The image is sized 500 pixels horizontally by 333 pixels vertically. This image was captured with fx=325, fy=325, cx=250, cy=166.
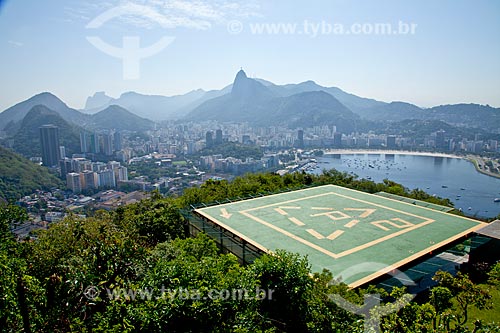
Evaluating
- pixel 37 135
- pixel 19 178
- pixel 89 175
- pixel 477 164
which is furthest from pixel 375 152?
pixel 19 178

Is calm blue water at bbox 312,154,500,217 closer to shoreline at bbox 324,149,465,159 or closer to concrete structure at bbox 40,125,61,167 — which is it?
shoreline at bbox 324,149,465,159

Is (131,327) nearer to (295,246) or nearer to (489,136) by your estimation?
(295,246)

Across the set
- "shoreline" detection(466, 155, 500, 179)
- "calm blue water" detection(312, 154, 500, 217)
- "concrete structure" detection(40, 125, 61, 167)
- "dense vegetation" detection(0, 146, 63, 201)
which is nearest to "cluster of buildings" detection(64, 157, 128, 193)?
"dense vegetation" detection(0, 146, 63, 201)

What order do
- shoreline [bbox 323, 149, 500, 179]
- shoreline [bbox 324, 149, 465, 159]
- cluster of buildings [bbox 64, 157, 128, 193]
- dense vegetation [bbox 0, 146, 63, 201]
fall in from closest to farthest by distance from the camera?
dense vegetation [bbox 0, 146, 63, 201]
cluster of buildings [bbox 64, 157, 128, 193]
shoreline [bbox 323, 149, 500, 179]
shoreline [bbox 324, 149, 465, 159]

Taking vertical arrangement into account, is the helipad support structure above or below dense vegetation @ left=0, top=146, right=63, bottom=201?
above

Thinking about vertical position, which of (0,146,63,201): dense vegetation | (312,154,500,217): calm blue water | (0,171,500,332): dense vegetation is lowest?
(312,154,500,217): calm blue water

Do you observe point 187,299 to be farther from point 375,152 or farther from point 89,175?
point 375,152
